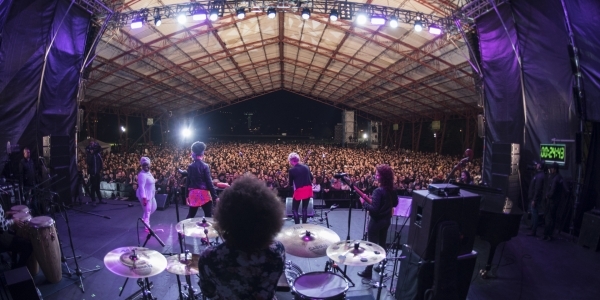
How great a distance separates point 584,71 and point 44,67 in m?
10.4

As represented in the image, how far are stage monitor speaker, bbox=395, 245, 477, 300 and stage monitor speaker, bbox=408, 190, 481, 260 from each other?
70mm

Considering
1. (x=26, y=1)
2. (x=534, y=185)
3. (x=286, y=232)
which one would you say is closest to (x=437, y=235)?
(x=286, y=232)

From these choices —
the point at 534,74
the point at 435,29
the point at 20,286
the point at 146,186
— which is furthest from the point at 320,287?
the point at 435,29

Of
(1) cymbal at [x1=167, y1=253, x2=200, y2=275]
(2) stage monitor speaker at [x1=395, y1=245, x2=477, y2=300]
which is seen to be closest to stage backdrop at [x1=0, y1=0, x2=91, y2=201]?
(1) cymbal at [x1=167, y1=253, x2=200, y2=275]

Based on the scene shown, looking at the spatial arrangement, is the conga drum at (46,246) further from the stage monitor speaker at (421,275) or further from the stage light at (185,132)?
the stage light at (185,132)

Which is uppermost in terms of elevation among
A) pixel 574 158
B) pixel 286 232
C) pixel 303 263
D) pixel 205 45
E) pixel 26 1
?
pixel 205 45

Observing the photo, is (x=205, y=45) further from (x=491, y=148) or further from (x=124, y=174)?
(x=491, y=148)

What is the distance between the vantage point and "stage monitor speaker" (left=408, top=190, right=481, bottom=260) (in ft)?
8.87

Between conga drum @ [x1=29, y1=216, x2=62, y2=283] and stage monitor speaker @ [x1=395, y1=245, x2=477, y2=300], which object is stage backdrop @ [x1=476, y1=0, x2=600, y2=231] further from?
conga drum @ [x1=29, y1=216, x2=62, y2=283]

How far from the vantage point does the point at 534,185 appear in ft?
19.9

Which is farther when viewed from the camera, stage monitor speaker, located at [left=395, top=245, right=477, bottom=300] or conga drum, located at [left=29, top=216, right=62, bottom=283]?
conga drum, located at [left=29, top=216, right=62, bottom=283]

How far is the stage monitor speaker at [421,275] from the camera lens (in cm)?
281

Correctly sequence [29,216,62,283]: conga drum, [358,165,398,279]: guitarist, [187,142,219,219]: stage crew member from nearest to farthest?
[29,216,62,283]: conga drum < [358,165,398,279]: guitarist < [187,142,219,219]: stage crew member

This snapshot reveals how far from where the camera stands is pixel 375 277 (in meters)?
4.11
